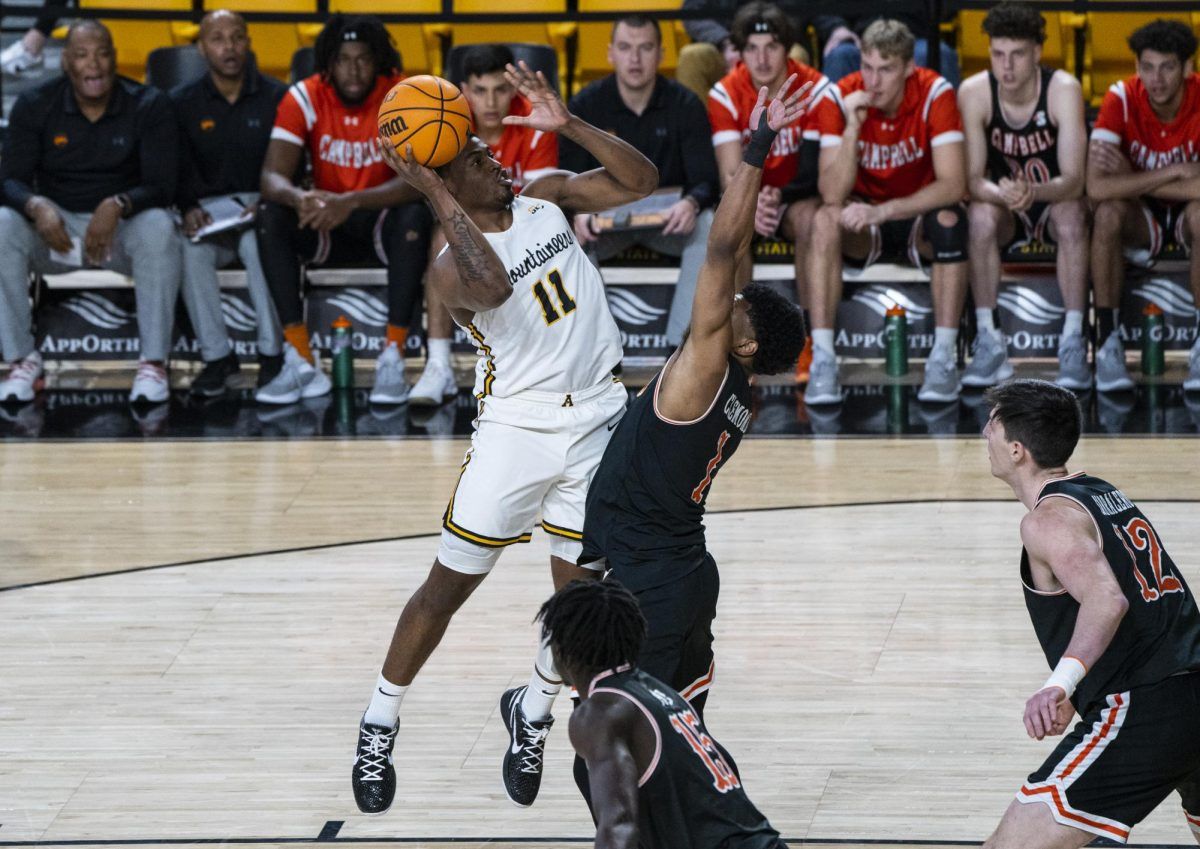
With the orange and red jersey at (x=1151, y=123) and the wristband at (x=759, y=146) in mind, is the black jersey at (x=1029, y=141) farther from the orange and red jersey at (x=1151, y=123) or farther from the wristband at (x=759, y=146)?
the wristband at (x=759, y=146)

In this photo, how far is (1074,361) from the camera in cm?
885

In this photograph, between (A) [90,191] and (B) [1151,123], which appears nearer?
(B) [1151,123]

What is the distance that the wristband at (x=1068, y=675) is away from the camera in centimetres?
338

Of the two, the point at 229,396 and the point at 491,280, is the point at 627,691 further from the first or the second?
the point at 229,396

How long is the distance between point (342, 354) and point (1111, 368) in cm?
382

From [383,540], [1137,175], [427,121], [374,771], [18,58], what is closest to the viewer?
[374,771]

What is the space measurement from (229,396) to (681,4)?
3542 millimetres

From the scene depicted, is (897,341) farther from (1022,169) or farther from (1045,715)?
(1045,715)

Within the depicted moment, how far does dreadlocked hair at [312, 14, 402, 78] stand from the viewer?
29.1 feet

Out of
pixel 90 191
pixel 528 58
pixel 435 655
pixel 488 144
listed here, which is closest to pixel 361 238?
pixel 488 144

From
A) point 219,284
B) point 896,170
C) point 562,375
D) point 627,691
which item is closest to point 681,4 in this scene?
point 896,170

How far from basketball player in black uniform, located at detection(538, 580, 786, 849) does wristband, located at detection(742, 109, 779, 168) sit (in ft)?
4.17

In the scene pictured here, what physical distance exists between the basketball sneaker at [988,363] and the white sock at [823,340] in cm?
73

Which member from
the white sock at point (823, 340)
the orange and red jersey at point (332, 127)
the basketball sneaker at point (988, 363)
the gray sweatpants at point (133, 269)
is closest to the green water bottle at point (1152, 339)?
the basketball sneaker at point (988, 363)
